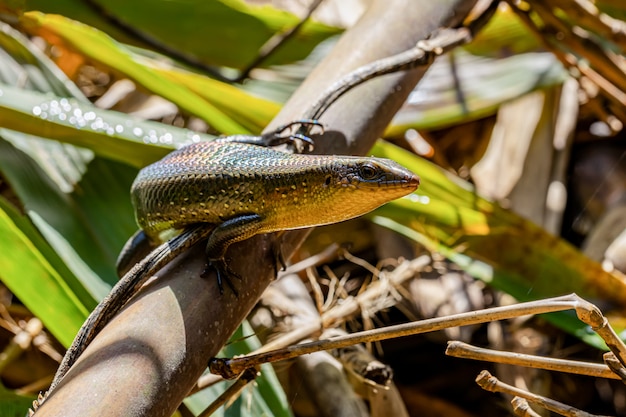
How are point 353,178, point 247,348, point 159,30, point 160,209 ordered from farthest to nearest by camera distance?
point 159,30
point 247,348
point 160,209
point 353,178

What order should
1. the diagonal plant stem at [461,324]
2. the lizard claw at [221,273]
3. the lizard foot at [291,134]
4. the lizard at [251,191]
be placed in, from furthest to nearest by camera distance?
the lizard foot at [291,134], the lizard at [251,191], the lizard claw at [221,273], the diagonal plant stem at [461,324]

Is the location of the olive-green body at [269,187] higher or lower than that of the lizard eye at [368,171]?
lower

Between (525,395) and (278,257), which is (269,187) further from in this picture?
(525,395)

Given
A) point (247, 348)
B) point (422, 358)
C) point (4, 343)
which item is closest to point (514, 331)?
point (422, 358)

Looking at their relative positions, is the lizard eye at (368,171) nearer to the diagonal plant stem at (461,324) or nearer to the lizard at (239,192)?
the lizard at (239,192)

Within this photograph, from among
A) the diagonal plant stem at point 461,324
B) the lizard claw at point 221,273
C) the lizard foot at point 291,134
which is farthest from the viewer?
the lizard foot at point 291,134

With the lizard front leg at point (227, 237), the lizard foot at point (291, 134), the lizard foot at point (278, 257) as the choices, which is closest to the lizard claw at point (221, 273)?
the lizard front leg at point (227, 237)

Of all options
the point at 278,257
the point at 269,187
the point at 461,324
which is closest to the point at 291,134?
the point at 269,187

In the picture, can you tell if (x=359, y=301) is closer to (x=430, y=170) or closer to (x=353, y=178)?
(x=430, y=170)

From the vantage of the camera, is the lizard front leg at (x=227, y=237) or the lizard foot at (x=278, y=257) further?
the lizard foot at (x=278, y=257)

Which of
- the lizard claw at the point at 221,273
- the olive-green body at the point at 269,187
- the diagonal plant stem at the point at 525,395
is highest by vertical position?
the olive-green body at the point at 269,187
